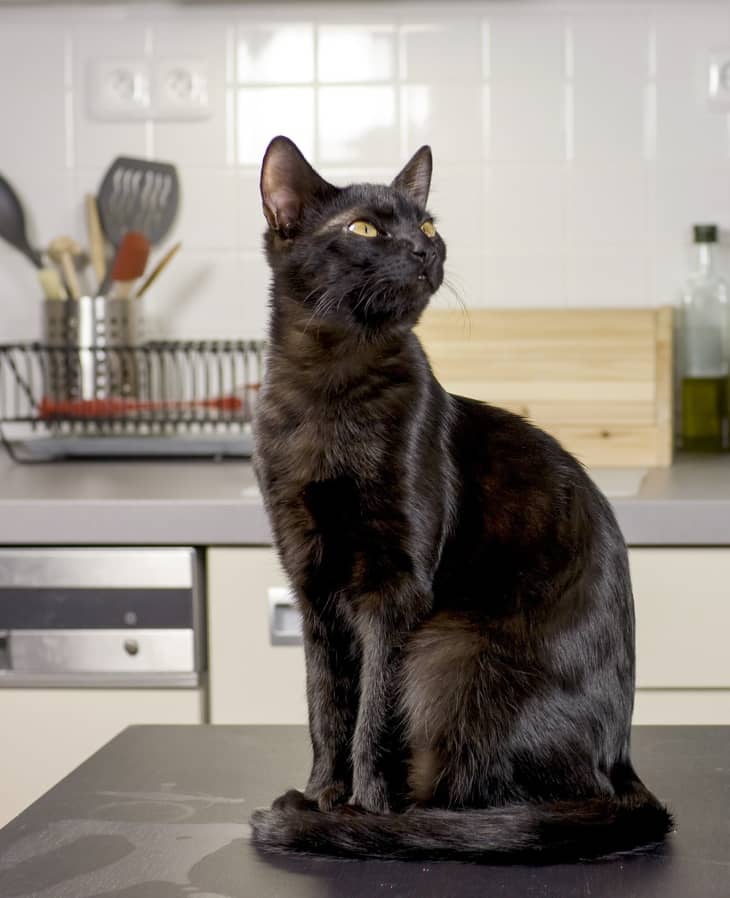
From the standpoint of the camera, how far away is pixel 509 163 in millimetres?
2344

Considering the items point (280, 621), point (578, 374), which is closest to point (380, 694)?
point (280, 621)

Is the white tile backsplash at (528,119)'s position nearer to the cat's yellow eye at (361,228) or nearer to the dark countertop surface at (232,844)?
the dark countertop surface at (232,844)

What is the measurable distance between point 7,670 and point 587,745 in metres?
1.06

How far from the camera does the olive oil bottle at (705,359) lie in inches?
89.4

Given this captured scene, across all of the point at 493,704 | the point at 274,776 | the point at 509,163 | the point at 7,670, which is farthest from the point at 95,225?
the point at 493,704

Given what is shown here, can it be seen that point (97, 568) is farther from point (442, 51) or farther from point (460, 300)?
point (442, 51)

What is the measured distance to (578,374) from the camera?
2088 millimetres

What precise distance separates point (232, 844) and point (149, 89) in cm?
177

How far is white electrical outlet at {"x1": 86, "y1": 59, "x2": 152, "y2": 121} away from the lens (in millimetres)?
2369

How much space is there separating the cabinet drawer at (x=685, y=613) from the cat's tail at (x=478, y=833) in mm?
825

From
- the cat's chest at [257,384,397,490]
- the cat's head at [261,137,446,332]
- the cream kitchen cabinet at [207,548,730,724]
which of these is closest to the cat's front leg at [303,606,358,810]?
the cat's chest at [257,384,397,490]

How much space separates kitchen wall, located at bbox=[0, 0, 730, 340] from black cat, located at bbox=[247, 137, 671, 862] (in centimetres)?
144

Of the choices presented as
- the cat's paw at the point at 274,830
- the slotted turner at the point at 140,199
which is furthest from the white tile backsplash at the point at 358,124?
the cat's paw at the point at 274,830

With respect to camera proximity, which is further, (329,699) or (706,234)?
(706,234)
